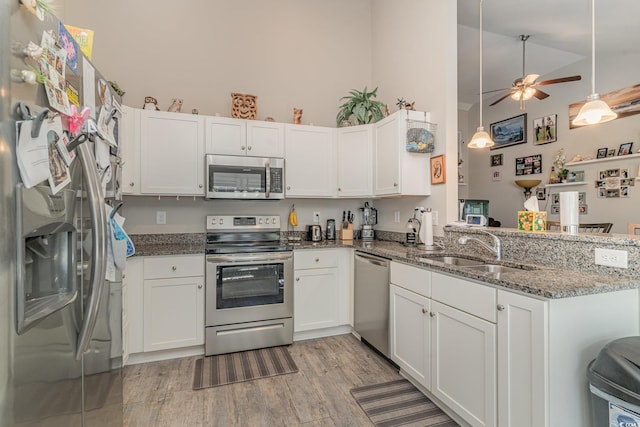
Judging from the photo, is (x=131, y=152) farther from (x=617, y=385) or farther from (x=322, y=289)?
(x=617, y=385)

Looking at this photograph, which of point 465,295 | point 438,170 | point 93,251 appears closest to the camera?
point 93,251

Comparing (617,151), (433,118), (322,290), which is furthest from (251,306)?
(617,151)

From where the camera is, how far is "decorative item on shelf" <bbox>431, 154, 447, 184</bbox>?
2.68 metres

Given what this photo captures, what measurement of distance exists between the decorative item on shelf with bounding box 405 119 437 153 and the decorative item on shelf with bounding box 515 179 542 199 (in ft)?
10.6

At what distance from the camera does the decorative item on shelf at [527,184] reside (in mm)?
4945

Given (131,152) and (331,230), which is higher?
(131,152)

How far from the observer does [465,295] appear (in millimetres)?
1675

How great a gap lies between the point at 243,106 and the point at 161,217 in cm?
136

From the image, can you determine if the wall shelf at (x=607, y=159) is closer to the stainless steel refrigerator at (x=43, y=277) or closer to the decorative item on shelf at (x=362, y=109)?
the decorative item on shelf at (x=362, y=109)

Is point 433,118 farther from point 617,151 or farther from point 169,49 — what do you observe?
point 617,151

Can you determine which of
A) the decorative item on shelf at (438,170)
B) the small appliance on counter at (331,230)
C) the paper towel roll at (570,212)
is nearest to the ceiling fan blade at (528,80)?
the decorative item on shelf at (438,170)

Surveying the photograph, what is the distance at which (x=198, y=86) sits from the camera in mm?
3209

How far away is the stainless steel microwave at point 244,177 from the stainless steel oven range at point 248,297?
0.50 m

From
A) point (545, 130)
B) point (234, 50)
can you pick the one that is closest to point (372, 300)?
point (234, 50)
